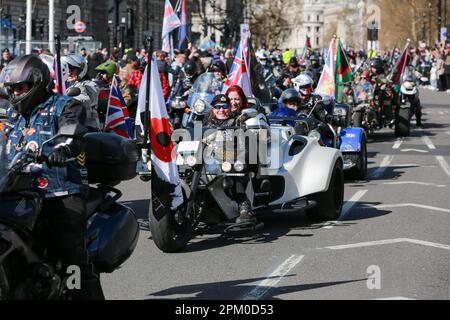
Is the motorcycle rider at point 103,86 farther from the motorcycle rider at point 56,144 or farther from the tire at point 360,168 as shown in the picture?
the motorcycle rider at point 56,144

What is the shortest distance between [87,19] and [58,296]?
3175 inches

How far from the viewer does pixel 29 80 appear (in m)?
6.18

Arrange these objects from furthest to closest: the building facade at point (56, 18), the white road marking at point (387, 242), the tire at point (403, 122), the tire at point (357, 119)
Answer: the building facade at point (56, 18) → the tire at point (403, 122) → the tire at point (357, 119) → the white road marking at point (387, 242)

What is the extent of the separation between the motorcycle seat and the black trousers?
23 centimetres

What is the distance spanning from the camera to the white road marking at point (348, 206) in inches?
462

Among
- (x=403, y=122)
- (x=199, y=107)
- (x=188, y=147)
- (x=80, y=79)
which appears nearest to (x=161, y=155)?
(x=188, y=147)

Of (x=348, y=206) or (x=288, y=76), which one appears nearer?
(x=348, y=206)

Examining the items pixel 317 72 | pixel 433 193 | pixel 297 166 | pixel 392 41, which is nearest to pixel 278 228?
pixel 297 166

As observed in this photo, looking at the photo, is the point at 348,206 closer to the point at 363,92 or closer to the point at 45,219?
the point at 45,219

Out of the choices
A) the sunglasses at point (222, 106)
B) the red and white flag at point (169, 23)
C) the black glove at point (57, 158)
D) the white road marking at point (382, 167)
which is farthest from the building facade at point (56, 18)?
the black glove at point (57, 158)

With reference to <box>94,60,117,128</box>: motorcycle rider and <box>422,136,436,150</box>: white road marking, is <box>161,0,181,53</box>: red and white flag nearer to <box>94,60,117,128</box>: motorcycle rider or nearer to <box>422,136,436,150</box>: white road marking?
<box>422,136,436,150</box>: white road marking

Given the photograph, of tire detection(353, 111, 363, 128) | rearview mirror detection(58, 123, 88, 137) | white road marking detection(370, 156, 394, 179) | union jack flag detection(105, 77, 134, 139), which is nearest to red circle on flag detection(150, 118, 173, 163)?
rearview mirror detection(58, 123, 88, 137)

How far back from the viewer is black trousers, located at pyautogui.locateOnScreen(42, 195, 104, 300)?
6.19 metres

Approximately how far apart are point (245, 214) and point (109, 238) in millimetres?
4009
